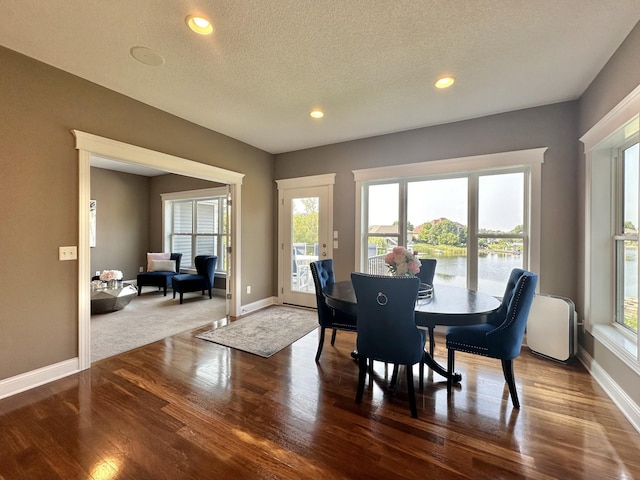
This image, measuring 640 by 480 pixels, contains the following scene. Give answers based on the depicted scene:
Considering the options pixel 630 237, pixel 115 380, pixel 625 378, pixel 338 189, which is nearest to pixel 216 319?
pixel 115 380

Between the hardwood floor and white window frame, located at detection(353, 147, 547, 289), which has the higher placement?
white window frame, located at detection(353, 147, 547, 289)

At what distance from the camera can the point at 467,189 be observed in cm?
356

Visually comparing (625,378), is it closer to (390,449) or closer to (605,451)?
(605,451)

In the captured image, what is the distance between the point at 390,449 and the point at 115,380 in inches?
91.2

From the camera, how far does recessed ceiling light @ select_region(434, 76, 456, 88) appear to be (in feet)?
8.32

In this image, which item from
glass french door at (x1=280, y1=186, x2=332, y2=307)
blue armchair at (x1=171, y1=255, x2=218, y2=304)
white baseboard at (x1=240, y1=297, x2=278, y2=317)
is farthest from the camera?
blue armchair at (x1=171, y1=255, x2=218, y2=304)

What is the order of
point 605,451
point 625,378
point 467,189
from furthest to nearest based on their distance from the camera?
point 467,189 → point 625,378 → point 605,451

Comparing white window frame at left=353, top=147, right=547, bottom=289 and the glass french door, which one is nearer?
white window frame at left=353, top=147, right=547, bottom=289

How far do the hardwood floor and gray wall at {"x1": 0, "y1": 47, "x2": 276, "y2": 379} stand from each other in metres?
0.42

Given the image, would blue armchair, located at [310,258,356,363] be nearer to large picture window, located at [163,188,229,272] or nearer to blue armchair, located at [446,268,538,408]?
blue armchair, located at [446,268,538,408]

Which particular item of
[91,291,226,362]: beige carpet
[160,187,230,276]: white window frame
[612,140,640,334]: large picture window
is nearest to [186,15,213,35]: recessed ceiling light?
[91,291,226,362]: beige carpet

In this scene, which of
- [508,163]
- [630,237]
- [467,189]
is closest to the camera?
[630,237]

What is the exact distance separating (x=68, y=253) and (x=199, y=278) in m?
2.87

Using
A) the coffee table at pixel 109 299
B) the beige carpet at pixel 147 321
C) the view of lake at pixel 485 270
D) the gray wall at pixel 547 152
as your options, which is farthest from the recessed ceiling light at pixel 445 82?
the coffee table at pixel 109 299
